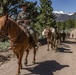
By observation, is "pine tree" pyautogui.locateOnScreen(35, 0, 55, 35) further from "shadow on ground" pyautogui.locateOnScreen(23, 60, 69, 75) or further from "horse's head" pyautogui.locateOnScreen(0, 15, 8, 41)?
"horse's head" pyautogui.locateOnScreen(0, 15, 8, 41)

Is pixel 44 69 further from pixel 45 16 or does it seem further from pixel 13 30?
pixel 45 16

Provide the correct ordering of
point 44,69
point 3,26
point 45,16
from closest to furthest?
point 3,26
point 44,69
point 45,16

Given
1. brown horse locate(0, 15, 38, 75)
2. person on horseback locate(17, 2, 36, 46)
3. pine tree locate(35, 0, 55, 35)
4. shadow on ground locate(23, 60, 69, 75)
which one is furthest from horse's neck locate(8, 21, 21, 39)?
pine tree locate(35, 0, 55, 35)

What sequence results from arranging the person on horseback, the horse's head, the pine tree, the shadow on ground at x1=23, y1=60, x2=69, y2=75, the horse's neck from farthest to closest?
the pine tree
the person on horseback
the shadow on ground at x1=23, y1=60, x2=69, y2=75
the horse's neck
the horse's head

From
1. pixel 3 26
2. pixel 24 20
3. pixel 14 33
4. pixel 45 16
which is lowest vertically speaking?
pixel 14 33

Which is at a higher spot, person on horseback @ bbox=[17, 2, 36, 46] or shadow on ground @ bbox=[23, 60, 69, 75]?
person on horseback @ bbox=[17, 2, 36, 46]

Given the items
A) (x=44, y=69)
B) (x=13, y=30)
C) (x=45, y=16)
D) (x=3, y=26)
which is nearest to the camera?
(x=3, y=26)

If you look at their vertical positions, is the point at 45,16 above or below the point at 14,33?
above

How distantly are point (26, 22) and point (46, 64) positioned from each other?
287 centimetres

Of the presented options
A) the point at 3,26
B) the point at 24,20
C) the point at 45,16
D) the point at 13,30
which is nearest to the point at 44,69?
the point at 24,20

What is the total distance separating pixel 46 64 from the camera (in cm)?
1398

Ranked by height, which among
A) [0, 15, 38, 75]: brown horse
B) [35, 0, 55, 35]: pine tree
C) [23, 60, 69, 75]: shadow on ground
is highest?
[35, 0, 55, 35]: pine tree

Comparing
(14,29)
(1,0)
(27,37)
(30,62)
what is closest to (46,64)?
(30,62)

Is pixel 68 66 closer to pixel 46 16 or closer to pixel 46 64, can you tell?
pixel 46 64
